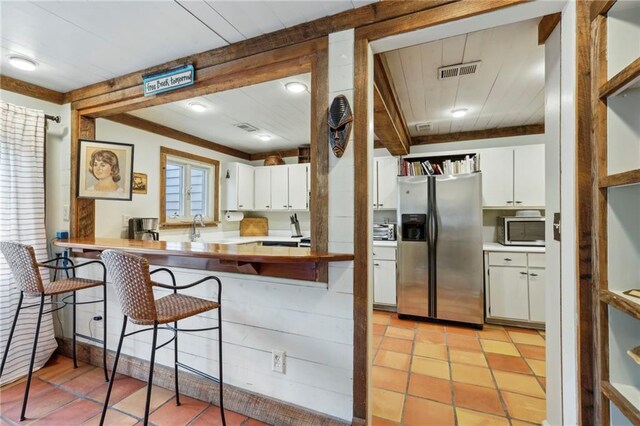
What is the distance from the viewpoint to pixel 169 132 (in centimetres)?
357

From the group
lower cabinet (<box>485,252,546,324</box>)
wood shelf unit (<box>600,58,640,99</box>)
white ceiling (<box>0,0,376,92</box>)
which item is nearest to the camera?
wood shelf unit (<box>600,58,640,99</box>)

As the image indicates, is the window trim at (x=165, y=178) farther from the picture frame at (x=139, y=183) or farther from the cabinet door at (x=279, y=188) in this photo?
the cabinet door at (x=279, y=188)

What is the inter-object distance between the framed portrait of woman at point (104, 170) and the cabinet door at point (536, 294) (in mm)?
4186

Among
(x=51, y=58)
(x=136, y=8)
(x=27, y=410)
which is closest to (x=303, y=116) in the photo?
(x=136, y=8)

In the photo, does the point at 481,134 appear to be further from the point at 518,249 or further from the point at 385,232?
the point at 385,232

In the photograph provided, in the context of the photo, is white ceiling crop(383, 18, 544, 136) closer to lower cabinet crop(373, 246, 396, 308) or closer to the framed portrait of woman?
lower cabinet crop(373, 246, 396, 308)

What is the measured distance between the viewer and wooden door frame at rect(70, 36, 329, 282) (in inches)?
63.6

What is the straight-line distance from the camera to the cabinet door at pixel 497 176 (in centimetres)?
345

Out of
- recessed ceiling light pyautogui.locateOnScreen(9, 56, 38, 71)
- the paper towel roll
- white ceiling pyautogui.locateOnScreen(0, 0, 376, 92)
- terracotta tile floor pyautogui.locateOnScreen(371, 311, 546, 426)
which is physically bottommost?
terracotta tile floor pyautogui.locateOnScreen(371, 311, 546, 426)

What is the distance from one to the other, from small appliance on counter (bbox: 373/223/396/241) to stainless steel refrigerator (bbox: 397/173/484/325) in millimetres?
442

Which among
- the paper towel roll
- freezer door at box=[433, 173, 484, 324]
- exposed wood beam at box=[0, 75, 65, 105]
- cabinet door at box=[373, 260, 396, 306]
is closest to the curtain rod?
exposed wood beam at box=[0, 75, 65, 105]

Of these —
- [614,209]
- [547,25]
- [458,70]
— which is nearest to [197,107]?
[458,70]

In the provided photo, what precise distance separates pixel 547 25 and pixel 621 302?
140cm

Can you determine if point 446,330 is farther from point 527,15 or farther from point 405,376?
point 527,15
